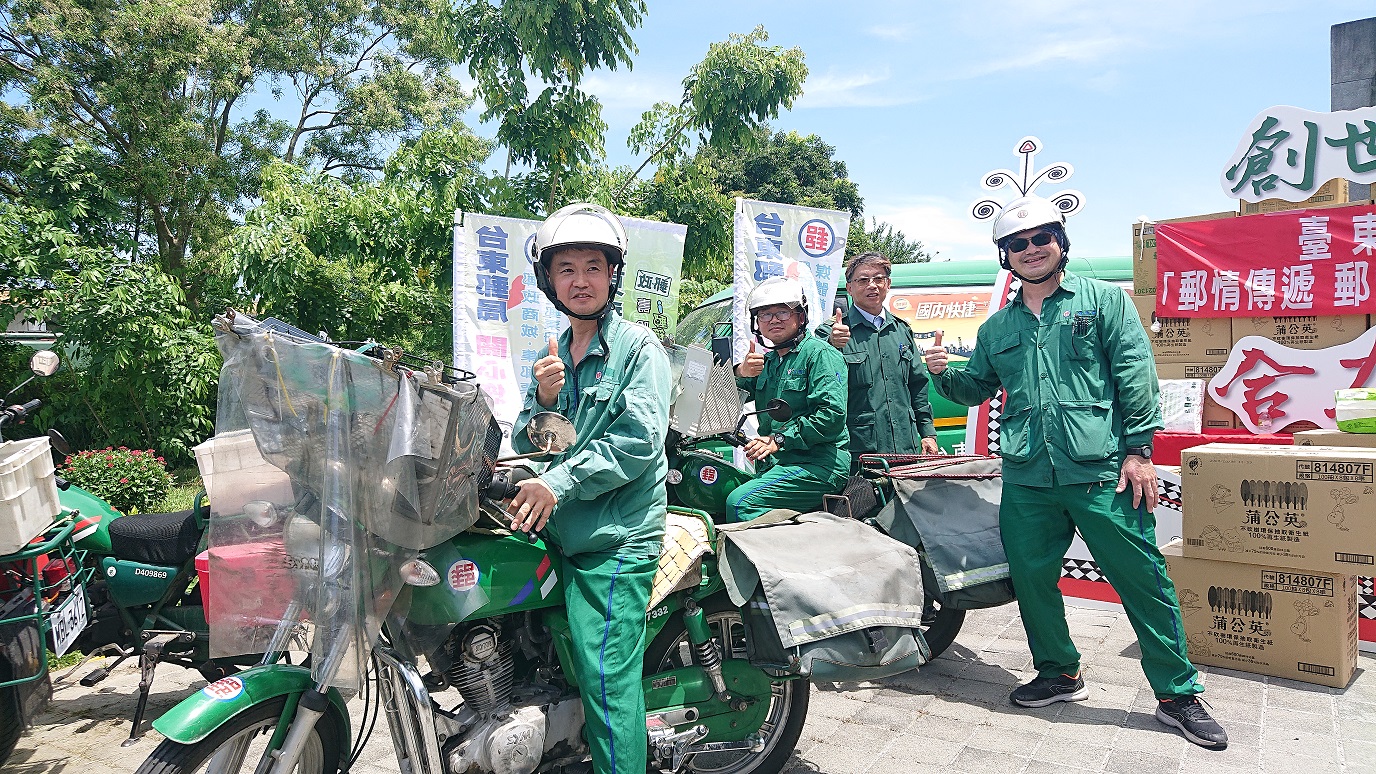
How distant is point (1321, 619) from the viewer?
4.16 m

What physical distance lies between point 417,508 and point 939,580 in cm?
228

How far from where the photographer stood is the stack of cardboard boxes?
161 inches

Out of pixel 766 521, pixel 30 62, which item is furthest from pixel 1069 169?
pixel 30 62

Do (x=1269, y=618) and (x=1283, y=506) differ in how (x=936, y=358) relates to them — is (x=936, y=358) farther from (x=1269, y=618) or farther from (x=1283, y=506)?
(x=1269, y=618)

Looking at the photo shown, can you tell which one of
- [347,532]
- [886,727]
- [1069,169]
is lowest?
[886,727]

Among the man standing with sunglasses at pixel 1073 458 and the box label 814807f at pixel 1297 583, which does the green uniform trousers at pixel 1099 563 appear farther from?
the box label 814807f at pixel 1297 583

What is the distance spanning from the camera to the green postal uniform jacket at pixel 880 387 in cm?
521

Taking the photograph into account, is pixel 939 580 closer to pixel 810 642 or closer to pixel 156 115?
pixel 810 642

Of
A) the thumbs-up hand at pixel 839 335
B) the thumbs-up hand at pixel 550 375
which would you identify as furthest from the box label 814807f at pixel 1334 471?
the thumbs-up hand at pixel 550 375

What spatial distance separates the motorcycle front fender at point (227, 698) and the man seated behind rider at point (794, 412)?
223cm

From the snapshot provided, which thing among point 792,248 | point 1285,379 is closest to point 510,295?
point 792,248

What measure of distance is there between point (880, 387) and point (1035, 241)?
154 centimetres

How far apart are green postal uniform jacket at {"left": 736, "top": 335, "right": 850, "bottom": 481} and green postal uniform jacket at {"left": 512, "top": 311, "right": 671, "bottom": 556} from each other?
4.91ft

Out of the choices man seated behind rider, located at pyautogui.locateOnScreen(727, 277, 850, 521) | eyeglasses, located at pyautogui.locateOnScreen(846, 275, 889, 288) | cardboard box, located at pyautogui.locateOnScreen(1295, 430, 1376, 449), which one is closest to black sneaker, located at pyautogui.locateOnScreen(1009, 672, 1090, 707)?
man seated behind rider, located at pyautogui.locateOnScreen(727, 277, 850, 521)
